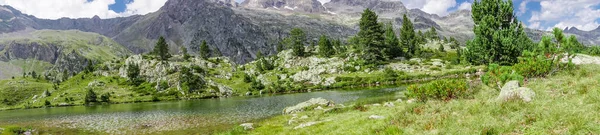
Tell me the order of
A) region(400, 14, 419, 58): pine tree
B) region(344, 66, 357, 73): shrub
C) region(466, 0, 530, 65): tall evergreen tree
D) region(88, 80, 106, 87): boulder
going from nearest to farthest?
region(466, 0, 530, 65): tall evergreen tree → region(344, 66, 357, 73): shrub → region(400, 14, 419, 58): pine tree → region(88, 80, 106, 87): boulder

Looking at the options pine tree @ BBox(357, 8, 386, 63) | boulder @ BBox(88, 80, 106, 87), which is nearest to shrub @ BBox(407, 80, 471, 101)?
pine tree @ BBox(357, 8, 386, 63)

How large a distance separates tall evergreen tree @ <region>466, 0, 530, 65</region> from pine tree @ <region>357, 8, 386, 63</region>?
95.7m

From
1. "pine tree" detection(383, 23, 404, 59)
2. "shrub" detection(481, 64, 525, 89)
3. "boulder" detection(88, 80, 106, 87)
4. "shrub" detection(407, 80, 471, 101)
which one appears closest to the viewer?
"shrub" detection(481, 64, 525, 89)

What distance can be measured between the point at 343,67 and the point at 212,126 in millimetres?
118261

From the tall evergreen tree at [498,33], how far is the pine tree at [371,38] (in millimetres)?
95689

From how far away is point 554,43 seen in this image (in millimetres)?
38031

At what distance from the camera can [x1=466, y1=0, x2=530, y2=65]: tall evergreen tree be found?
5588 cm

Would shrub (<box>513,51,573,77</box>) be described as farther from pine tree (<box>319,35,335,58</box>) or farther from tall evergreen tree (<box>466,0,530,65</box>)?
pine tree (<box>319,35,335,58</box>)

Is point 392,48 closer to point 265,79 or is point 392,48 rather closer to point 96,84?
point 265,79

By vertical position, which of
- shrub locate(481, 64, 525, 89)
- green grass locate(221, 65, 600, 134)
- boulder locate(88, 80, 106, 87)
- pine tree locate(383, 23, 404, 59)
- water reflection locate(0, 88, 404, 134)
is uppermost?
pine tree locate(383, 23, 404, 59)

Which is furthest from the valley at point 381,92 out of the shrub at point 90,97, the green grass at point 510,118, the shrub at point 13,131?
the shrub at point 90,97

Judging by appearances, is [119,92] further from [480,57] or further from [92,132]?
[480,57]

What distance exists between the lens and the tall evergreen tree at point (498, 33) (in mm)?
55875

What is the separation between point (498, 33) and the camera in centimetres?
5581
